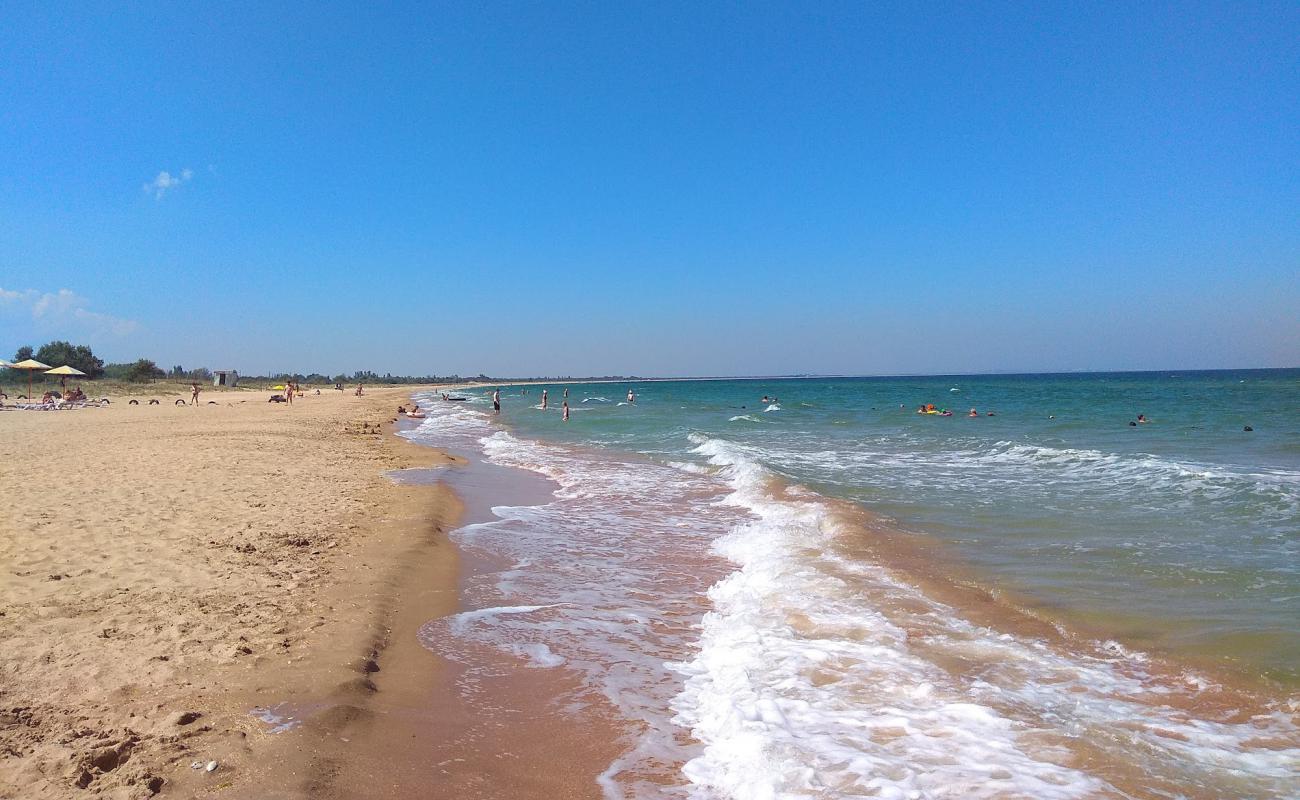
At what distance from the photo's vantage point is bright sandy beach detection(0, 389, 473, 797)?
3.29m

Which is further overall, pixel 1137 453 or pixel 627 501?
pixel 1137 453

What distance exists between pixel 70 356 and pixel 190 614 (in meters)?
78.2

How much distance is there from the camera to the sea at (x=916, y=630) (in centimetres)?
362

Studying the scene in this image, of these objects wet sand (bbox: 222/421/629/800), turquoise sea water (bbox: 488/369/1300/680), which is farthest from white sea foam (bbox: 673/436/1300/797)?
turquoise sea water (bbox: 488/369/1300/680)

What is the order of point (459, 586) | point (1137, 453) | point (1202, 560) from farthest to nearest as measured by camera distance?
point (1137, 453), point (1202, 560), point (459, 586)

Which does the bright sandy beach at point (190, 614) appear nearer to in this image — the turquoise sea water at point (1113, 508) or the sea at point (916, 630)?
the sea at point (916, 630)

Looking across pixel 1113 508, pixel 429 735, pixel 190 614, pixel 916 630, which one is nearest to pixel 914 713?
pixel 916 630

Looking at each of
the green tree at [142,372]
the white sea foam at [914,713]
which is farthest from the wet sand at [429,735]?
the green tree at [142,372]

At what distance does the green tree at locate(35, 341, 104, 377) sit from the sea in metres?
73.2

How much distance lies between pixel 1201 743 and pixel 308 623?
594 cm

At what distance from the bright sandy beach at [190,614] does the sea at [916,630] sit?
878mm

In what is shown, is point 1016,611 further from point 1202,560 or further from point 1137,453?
point 1137,453

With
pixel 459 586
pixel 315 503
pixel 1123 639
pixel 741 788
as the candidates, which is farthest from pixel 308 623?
pixel 1123 639

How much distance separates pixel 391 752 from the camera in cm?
357
